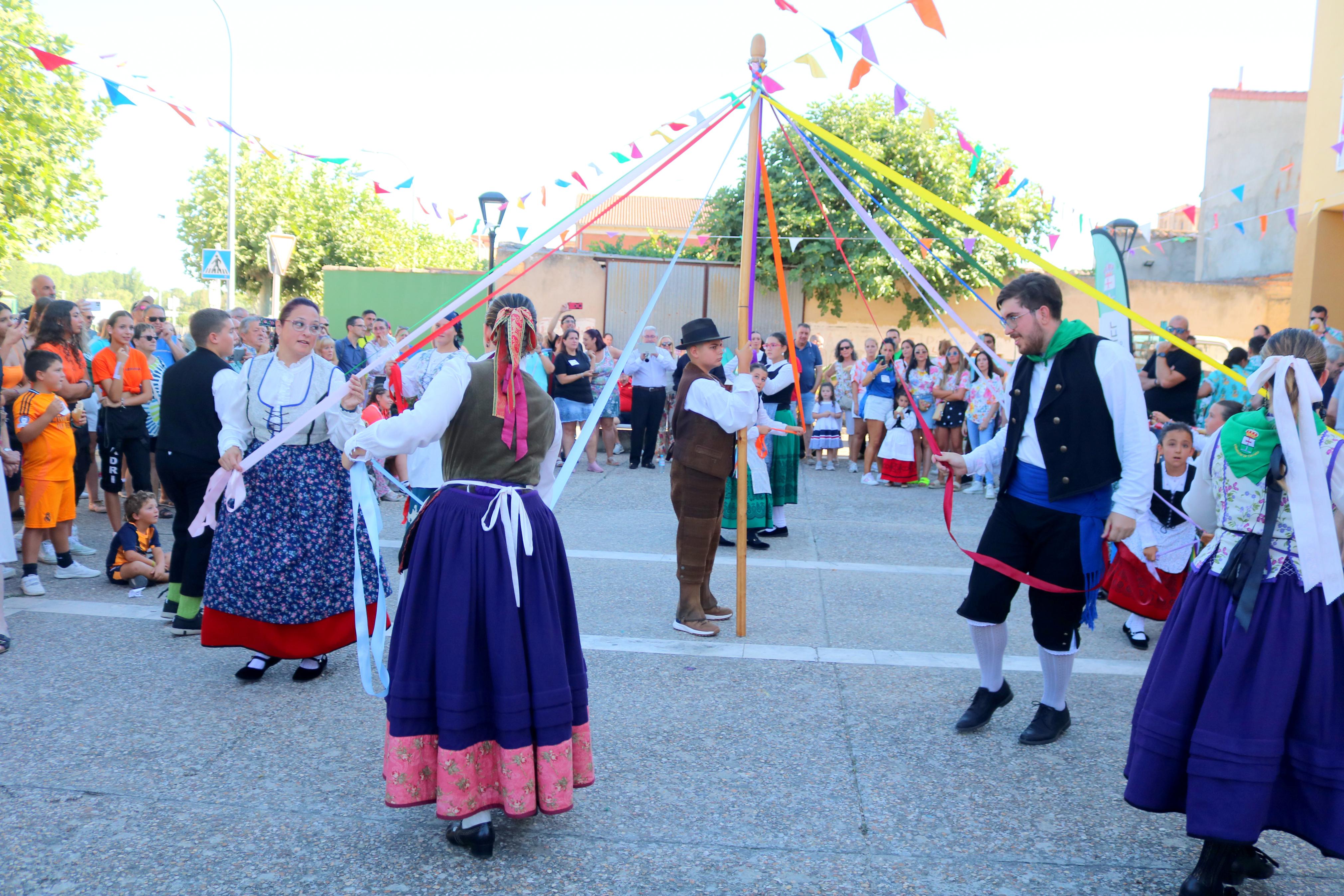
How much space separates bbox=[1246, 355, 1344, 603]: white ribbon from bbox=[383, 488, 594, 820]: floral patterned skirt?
6.97 feet

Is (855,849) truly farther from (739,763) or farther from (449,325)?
(449,325)

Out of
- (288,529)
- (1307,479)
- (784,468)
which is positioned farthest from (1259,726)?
(784,468)

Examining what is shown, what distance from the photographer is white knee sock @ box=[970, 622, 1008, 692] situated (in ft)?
13.0

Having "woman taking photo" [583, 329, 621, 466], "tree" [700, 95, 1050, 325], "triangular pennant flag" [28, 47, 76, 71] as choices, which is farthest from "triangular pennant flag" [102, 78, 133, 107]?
"tree" [700, 95, 1050, 325]

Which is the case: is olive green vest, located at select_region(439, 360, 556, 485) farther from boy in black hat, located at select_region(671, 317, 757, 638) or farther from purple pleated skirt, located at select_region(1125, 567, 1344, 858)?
boy in black hat, located at select_region(671, 317, 757, 638)

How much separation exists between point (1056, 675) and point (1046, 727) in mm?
212

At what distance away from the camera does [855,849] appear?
2965 mm

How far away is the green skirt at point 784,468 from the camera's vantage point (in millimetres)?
8133

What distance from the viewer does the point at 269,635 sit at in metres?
4.24

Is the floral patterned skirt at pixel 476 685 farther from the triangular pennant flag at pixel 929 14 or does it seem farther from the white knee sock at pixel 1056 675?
the triangular pennant flag at pixel 929 14

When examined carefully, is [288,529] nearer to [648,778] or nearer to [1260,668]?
[648,778]

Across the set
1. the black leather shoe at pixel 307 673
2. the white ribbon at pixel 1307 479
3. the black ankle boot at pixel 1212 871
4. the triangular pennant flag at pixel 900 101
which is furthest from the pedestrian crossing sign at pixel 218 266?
the black ankle boot at pixel 1212 871

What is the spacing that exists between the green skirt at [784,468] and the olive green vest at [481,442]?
17.0 ft

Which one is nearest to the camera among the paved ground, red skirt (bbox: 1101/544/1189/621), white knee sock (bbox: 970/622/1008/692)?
the paved ground
